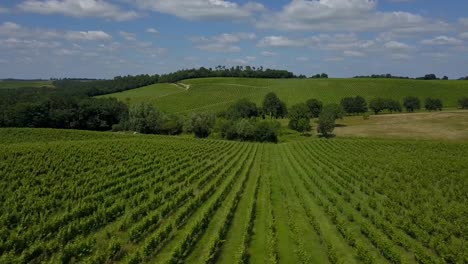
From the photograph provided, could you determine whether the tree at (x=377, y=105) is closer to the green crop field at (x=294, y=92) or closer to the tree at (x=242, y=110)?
the green crop field at (x=294, y=92)

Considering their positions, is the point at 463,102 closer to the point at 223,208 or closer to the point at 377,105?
the point at 377,105

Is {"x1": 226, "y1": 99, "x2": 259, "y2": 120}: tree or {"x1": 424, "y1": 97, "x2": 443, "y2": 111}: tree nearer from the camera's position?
{"x1": 226, "y1": 99, "x2": 259, "y2": 120}: tree

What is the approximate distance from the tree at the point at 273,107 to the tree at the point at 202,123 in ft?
116

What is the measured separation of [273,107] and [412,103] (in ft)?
162

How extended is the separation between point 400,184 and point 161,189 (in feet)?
74.0

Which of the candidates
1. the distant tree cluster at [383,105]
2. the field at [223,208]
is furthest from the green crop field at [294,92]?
the field at [223,208]

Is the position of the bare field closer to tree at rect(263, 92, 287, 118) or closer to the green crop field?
tree at rect(263, 92, 287, 118)

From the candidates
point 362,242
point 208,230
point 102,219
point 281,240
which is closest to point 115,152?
point 102,219

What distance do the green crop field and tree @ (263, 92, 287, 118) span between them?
518 inches

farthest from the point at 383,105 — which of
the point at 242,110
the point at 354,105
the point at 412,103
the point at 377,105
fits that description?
the point at 242,110

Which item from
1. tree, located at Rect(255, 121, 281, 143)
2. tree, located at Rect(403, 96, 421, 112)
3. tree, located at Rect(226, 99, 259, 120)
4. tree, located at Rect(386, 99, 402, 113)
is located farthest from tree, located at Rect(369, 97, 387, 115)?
tree, located at Rect(255, 121, 281, 143)

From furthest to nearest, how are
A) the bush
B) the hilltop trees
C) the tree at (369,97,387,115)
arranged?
the tree at (369,97,387,115) < the hilltop trees < the bush

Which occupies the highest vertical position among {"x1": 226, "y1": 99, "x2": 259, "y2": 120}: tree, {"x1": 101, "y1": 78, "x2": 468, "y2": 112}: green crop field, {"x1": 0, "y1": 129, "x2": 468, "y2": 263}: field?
{"x1": 101, "y1": 78, "x2": 468, "y2": 112}: green crop field

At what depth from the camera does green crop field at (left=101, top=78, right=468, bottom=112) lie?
13812 centimetres
